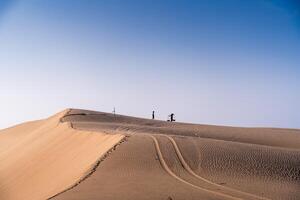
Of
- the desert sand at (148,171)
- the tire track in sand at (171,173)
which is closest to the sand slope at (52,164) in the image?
the desert sand at (148,171)

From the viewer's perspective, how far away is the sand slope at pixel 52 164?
45.2 feet

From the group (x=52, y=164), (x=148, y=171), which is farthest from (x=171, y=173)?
(x=52, y=164)

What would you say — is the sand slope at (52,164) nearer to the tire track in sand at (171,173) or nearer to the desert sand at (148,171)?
the desert sand at (148,171)

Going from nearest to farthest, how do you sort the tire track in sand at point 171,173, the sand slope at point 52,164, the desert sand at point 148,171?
the tire track in sand at point 171,173, the desert sand at point 148,171, the sand slope at point 52,164

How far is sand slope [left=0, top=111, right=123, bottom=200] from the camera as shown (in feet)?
45.2

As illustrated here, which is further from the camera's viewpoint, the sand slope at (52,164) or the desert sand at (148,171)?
the sand slope at (52,164)

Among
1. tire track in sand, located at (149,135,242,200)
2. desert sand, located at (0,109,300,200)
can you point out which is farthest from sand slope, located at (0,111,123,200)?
tire track in sand, located at (149,135,242,200)

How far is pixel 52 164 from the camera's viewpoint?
17.8 m

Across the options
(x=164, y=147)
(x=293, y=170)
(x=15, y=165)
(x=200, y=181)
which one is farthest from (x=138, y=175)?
(x=15, y=165)

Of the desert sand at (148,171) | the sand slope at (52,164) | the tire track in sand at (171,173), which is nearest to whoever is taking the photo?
the tire track in sand at (171,173)

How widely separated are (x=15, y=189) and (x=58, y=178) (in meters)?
2.71

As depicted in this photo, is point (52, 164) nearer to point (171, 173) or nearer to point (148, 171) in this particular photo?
point (148, 171)

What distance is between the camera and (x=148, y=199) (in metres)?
9.33

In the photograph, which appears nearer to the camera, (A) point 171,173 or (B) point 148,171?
(A) point 171,173
